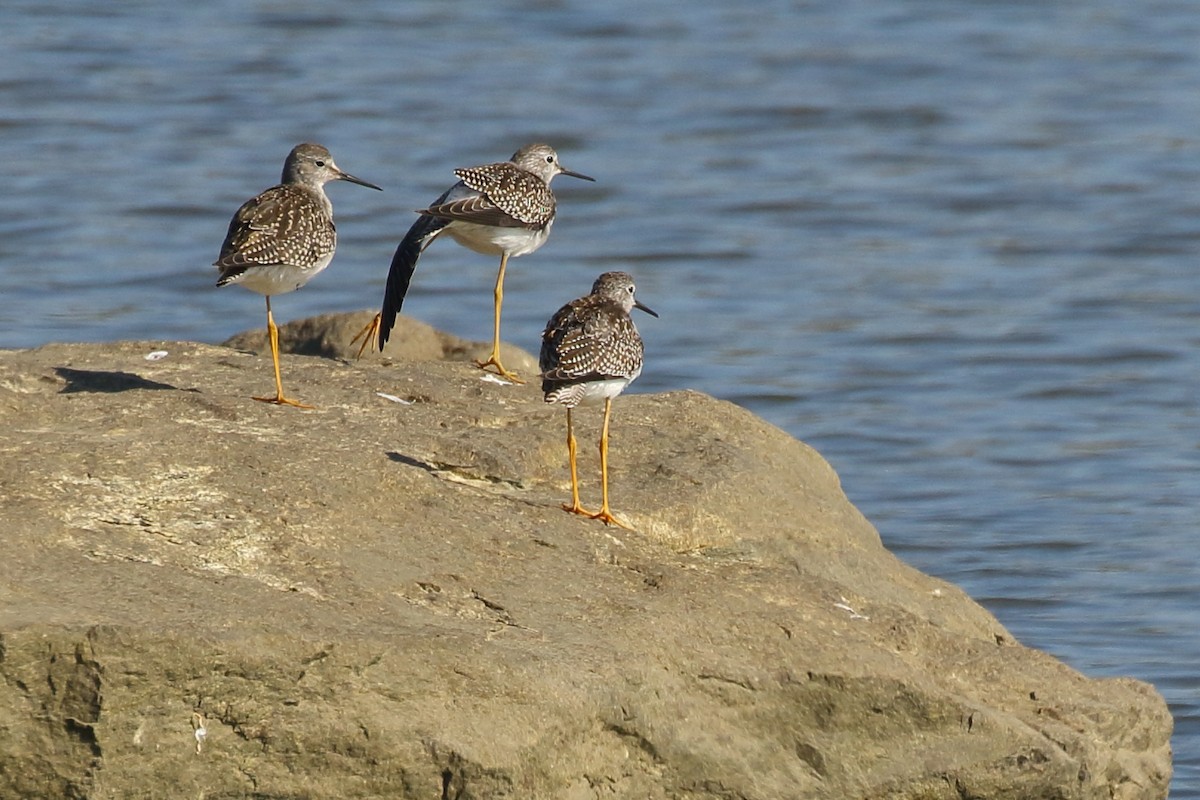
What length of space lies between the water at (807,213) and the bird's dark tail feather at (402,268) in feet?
10.9

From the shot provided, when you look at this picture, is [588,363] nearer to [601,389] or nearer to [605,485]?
[601,389]

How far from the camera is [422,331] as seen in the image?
10383 millimetres

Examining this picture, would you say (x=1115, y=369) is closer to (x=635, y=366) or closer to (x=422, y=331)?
(x=422, y=331)

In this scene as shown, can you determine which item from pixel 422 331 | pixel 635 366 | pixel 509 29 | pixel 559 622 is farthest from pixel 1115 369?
pixel 509 29

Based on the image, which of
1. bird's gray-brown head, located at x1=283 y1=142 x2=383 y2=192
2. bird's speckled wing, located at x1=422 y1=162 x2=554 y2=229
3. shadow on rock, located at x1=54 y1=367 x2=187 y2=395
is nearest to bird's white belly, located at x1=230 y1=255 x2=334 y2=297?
shadow on rock, located at x1=54 y1=367 x2=187 y2=395

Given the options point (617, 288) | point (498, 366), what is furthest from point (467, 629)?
point (498, 366)

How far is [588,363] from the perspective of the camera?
7.17 metres

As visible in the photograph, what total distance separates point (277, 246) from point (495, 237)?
1.97 m

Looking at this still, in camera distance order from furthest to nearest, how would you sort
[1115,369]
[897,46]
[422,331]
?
[897,46] → [1115,369] → [422,331]

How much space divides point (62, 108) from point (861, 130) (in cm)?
842

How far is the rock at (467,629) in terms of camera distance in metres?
5.55

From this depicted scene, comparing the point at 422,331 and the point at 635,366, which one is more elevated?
the point at 635,366

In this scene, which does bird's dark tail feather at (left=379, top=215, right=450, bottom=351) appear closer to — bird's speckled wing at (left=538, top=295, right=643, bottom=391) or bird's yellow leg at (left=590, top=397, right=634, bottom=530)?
bird's speckled wing at (left=538, top=295, right=643, bottom=391)

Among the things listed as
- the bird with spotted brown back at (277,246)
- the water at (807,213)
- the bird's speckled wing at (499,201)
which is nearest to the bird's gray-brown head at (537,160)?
the bird's speckled wing at (499,201)
